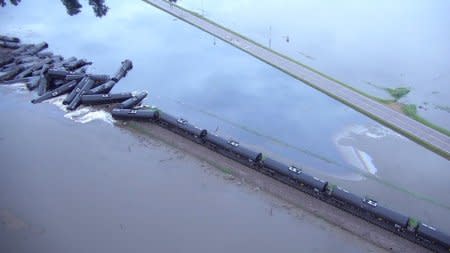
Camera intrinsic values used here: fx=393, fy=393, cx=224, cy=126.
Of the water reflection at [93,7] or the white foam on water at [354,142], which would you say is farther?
the water reflection at [93,7]

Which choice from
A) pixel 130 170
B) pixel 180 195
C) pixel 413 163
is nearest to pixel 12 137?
pixel 130 170

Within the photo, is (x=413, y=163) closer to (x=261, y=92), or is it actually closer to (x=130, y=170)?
(x=261, y=92)

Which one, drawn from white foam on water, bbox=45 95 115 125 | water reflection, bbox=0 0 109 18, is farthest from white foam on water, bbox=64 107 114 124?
water reflection, bbox=0 0 109 18

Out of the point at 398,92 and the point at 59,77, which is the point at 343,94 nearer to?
the point at 398,92

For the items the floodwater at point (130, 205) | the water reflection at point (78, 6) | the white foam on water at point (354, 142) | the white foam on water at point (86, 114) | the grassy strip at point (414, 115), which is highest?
the water reflection at point (78, 6)

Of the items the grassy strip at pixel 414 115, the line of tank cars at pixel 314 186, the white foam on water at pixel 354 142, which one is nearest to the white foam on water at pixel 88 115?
the line of tank cars at pixel 314 186

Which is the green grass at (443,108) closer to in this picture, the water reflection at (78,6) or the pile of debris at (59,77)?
the pile of debris at (59,77)

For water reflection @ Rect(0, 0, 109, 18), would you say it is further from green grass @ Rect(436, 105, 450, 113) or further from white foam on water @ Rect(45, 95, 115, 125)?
green grass @ Rect(436, 105, 450, 113)
